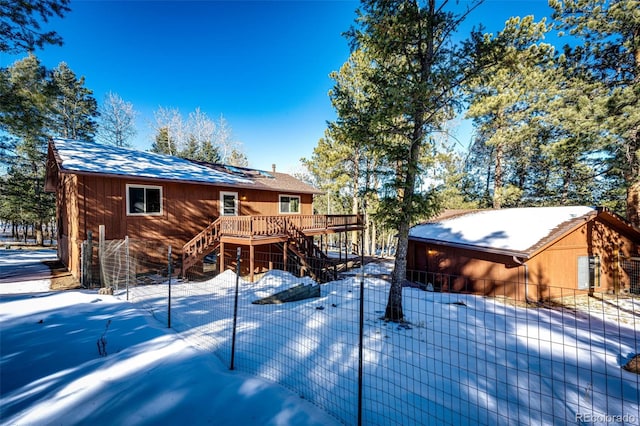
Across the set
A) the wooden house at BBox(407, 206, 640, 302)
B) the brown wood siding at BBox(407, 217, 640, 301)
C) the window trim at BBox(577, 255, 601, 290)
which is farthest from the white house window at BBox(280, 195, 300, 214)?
the window trim at BBox(577, 255, 601, 290)

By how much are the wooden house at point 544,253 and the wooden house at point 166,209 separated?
6.01 meters

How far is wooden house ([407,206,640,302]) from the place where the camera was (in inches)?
372

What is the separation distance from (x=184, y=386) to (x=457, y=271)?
11.7m

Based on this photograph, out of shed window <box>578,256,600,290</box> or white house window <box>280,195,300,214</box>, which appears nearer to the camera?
shed window <box>578,256,600,290</box>

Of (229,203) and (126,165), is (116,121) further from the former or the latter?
(229,203)

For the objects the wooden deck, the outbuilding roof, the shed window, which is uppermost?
the outbuilding roof

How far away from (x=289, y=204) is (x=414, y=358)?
12.9 meters

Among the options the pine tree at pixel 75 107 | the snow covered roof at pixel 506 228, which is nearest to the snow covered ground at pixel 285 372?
the snow covered roof at pixel 506 228

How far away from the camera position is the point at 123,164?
10.5 meters

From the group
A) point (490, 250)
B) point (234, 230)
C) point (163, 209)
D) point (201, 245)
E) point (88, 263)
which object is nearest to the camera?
point (88, 263)

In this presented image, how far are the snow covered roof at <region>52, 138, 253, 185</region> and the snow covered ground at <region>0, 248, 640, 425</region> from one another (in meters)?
4.84

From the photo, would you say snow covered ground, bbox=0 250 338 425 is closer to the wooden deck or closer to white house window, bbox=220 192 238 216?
the wooden deck

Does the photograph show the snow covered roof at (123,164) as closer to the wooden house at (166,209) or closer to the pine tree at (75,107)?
the wooden house at (166,209)

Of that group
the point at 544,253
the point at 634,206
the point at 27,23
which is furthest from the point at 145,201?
the point at 634,206
